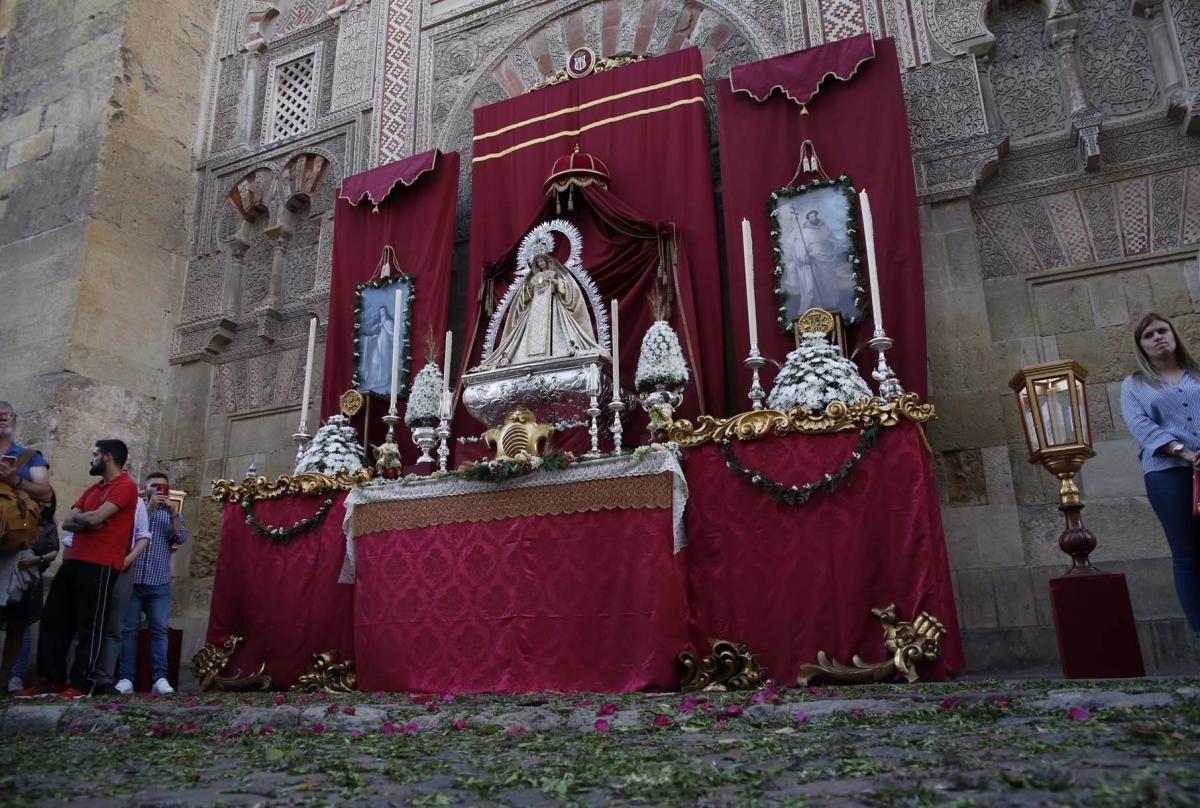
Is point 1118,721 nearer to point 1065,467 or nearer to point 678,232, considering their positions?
point 1065,467

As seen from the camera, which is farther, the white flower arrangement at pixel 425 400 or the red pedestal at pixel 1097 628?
the white flower arrangement at pixel 425 400

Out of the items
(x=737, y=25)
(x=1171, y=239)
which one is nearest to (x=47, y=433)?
(x=737, y=25)

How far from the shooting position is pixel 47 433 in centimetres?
670

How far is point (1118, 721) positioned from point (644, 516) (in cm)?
225

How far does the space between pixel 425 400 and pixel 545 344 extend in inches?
31.4

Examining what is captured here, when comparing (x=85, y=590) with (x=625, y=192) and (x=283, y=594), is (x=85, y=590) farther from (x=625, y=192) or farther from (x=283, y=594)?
(x=625, y=192)

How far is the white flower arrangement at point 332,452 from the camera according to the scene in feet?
18.2

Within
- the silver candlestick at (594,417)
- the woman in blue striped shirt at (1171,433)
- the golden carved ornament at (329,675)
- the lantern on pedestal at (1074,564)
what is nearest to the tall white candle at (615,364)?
the silver candlestick at (594,417)

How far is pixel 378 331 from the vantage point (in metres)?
6.52

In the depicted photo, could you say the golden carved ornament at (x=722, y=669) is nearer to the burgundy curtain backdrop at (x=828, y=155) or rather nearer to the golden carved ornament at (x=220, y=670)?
the burgundy curtain backdrop at (x=828, y=155)

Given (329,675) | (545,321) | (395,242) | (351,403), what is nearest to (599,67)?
(395,242)

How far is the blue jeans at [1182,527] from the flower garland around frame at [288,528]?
13.0 feet

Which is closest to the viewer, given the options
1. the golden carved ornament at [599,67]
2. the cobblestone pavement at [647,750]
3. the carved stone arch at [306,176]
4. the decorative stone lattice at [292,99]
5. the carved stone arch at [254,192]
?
the cobblestone pavement at [647,750]

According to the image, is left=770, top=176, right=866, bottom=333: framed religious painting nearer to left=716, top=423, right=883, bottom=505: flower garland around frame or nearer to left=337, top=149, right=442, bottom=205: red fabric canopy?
left=716, top=423, right=883, bottom=505: flower garland around frame
